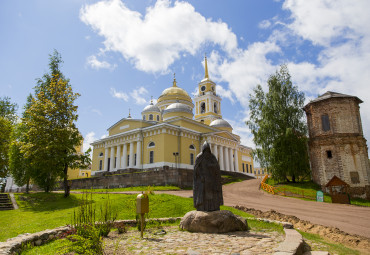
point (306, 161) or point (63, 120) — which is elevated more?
point (63, 120)

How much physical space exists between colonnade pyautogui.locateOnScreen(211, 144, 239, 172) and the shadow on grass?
26.3 metres

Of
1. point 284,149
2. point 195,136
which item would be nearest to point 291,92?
point 284,149

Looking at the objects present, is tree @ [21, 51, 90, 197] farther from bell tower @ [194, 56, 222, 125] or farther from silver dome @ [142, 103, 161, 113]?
bell tower @ [194, 56, 222, 125]

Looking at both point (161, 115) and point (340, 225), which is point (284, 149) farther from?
point (161, 115)

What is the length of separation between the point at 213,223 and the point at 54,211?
1183 centimetres

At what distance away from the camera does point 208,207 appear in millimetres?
8930

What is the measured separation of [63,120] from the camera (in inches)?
834

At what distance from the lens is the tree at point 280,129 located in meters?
26.4

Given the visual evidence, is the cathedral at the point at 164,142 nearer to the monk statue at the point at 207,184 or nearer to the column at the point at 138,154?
the column at the point at 138,154

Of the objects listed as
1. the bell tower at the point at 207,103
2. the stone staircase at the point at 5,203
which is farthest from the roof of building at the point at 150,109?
the stone staircase at the point at 5,203

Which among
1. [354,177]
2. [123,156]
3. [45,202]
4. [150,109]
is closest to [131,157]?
[123,156]

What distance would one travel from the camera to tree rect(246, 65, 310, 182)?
26.4 meters

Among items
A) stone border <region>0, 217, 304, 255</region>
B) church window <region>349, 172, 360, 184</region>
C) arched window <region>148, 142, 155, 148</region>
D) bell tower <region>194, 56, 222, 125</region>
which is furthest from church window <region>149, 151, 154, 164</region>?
stone border <region>0, 217, 304, 255</region>

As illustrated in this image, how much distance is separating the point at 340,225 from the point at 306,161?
16.4m
